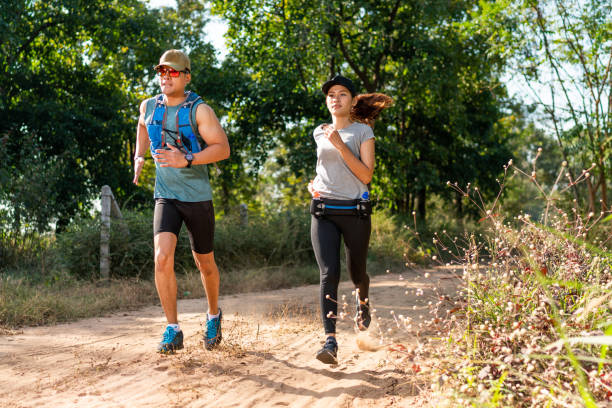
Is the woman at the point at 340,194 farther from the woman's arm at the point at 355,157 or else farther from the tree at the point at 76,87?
the tree at the point at 76,87

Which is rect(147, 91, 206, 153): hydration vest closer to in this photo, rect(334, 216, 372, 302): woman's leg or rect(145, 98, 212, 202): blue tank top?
rect(145, 98, 212, 202): blue tank top

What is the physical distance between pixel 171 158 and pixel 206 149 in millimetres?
284

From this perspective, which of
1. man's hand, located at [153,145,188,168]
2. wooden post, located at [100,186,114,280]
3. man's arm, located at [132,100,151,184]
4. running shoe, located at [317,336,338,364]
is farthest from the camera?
wooden post, located at [100,186,114,280]

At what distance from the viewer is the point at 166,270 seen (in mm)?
4188

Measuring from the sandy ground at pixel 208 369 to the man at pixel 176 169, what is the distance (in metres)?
0.38

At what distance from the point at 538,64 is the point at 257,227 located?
27.3ft

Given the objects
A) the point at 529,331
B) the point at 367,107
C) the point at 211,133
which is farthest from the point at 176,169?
the point at 529,331

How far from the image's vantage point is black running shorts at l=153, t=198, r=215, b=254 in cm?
422

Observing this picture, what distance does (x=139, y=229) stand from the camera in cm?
1012

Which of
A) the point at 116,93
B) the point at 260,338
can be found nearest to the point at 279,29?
the point at 116,93

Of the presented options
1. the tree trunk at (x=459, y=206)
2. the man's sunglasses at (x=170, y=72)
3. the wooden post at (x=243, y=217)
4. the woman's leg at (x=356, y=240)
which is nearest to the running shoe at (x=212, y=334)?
the woman's leg at (x=356, y=240)

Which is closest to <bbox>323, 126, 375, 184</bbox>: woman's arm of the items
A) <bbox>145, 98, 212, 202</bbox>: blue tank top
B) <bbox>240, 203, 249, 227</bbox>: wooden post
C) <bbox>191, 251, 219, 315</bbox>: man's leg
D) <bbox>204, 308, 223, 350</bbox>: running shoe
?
<bbox>145, 98, 212, 202</bbox>: blue tank top

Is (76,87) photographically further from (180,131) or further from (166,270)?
(166,270)

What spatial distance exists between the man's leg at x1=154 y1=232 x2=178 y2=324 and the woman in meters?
1.11
